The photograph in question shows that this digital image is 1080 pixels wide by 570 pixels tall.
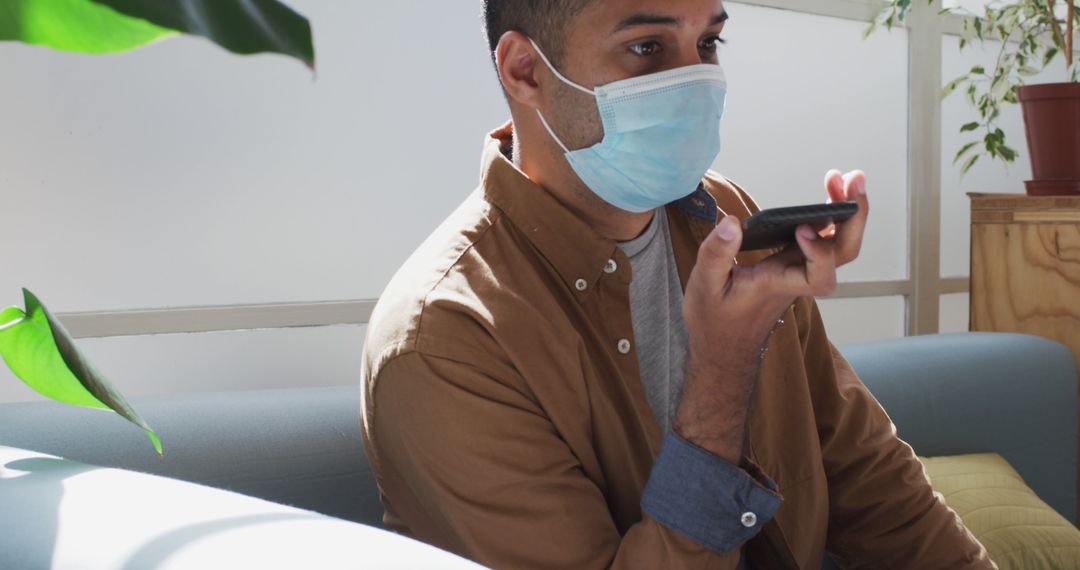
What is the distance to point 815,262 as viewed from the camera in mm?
1016

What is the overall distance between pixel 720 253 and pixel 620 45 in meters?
0.37

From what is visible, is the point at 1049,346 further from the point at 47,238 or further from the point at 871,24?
the point at 47,238

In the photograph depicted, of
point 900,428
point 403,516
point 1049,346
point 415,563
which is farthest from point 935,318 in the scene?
point 415,563

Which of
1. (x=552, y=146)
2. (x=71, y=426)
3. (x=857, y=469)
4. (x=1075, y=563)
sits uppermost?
(x=552, y=146)

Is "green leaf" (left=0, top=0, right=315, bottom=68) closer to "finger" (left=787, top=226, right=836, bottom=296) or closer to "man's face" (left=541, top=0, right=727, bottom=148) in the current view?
"finger" (left=787, top=226, right=836, bottom=296)

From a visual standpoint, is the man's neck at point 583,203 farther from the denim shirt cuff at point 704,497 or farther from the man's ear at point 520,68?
the denim shirt cuff at point 704,497

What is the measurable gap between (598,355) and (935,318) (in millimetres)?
1926

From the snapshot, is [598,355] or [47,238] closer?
[598,355]

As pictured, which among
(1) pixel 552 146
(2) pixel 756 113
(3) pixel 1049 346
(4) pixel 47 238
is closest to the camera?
(1) pixel 552 146

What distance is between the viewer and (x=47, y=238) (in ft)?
5.16

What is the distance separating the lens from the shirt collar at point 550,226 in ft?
4.01

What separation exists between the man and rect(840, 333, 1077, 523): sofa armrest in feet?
1.62

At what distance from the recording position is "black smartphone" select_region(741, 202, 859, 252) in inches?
39.0

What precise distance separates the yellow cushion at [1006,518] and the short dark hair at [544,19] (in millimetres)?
1017
